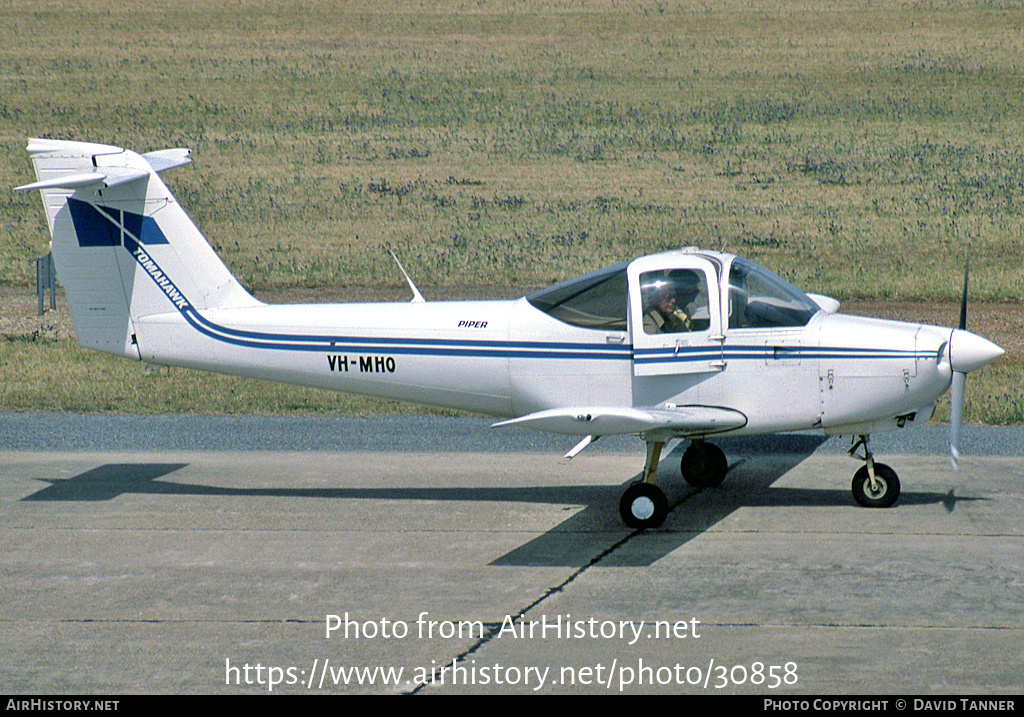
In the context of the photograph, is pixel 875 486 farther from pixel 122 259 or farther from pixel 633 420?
pixel 122 259

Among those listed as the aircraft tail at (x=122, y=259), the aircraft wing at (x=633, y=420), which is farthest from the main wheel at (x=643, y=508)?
the aircraft tail at (x=122, y=259)

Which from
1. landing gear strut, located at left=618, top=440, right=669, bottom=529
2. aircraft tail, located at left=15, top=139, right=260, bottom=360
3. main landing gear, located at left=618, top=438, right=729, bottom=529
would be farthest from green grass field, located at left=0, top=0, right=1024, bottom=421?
landing gear strut, located at left=618, top=440, right=669, bottom=529

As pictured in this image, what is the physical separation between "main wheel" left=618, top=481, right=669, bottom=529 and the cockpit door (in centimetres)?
102

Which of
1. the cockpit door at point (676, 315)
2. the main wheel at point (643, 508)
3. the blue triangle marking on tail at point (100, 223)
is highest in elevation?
the blue triangle marking on tail at point (100, 223)

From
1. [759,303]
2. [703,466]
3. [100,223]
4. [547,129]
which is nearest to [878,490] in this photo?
→ [703,466]

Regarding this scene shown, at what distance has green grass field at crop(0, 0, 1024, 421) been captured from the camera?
1026 inches

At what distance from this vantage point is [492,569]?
350 inches

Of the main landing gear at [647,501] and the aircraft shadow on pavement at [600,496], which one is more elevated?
Result: the main landing gear at [647,501]

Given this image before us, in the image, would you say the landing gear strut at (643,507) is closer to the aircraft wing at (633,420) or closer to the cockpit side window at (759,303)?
the aircraft wing at (633,420)

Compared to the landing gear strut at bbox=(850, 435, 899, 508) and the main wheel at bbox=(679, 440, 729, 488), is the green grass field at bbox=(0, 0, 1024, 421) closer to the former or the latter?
the main wheel at bbox=(679, 440, 729, 488)

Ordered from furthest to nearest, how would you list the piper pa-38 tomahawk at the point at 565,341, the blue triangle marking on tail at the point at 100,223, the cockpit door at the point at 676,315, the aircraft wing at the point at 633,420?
the blue triangle marking on tail at the point at 100,223
the cockpit door at the point at 676,315
the piper pa-38 tomahawk at the point at 565,341
the aircraft wing at the point at 633,420

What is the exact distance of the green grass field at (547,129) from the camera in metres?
26.1

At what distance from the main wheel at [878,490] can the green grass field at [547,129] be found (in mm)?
12119

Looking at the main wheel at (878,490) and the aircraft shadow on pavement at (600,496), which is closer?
the aircraft shadow on pavement at (600,496)
